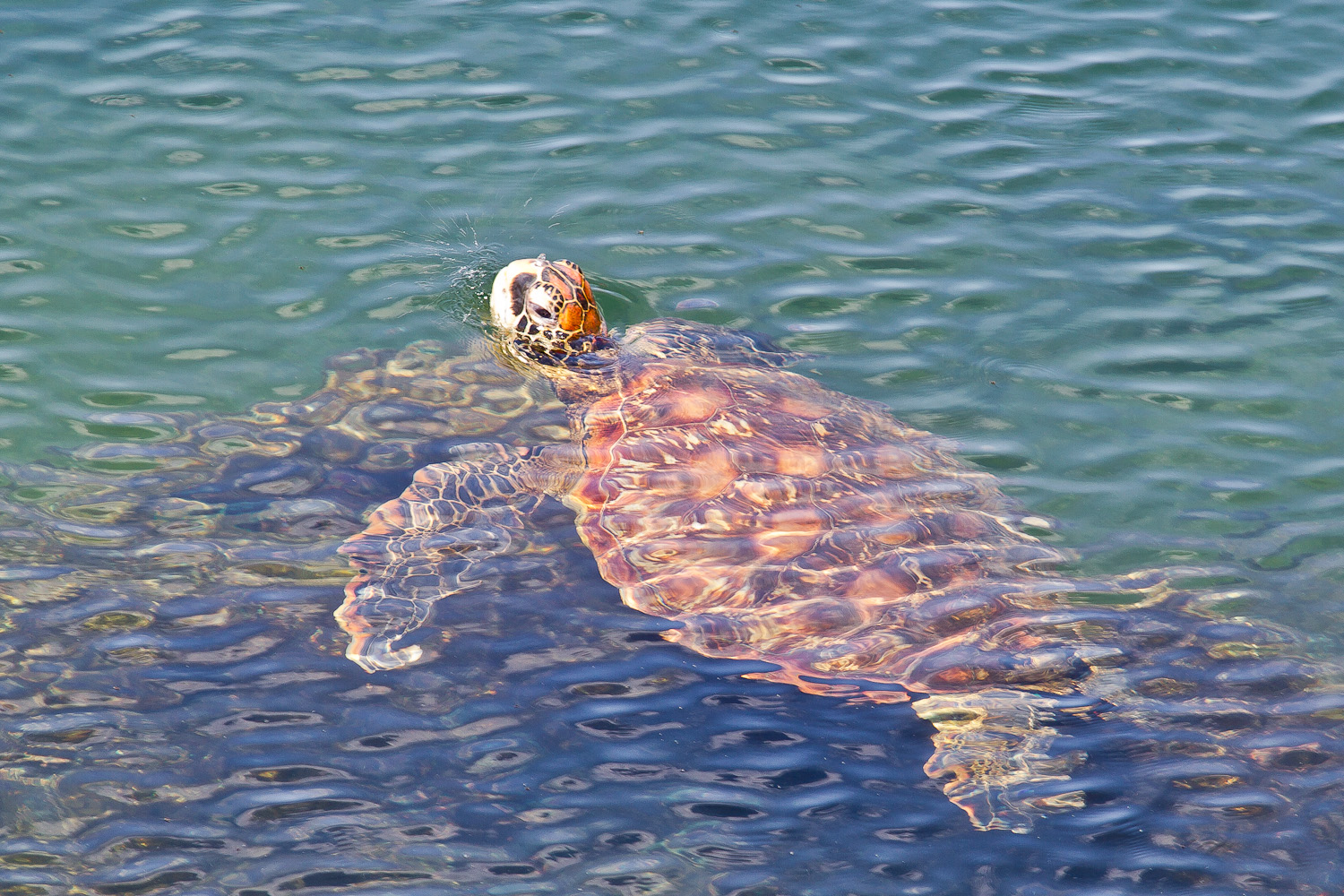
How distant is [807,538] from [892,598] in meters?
0.52

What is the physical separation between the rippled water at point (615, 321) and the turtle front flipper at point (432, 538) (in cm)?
16

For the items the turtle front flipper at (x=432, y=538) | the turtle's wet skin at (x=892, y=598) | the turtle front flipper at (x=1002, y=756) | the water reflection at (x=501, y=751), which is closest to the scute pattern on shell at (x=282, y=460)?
the water reflection at (x=501, y=751)

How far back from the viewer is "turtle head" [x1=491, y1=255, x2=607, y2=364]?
21.8 ft

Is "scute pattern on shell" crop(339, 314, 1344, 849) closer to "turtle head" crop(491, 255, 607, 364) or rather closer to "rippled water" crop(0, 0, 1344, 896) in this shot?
"rippled water" crop(0, 0, 1344, 896)

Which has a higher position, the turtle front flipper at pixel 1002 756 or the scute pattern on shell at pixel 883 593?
the scute pattern on shell at pixel 883 593

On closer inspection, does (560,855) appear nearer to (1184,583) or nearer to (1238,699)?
(1238,699)

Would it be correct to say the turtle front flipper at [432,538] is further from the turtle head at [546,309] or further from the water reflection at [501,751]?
the turtle head at [546,309]

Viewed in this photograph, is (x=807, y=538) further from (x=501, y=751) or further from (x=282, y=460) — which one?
(x=282, y=460)

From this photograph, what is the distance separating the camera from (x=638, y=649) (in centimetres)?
511

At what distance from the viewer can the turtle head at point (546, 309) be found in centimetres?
664

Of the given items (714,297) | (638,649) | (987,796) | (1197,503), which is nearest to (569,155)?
(714,297)

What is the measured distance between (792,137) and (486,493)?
404cm

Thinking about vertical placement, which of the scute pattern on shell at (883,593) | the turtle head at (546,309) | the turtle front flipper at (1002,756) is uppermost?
the turtle head at (546,309)

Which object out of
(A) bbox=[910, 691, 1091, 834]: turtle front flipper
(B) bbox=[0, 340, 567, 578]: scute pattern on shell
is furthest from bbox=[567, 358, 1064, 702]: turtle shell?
(B) bbox=[0, 340, 567, 578]: scute pattern on shell
